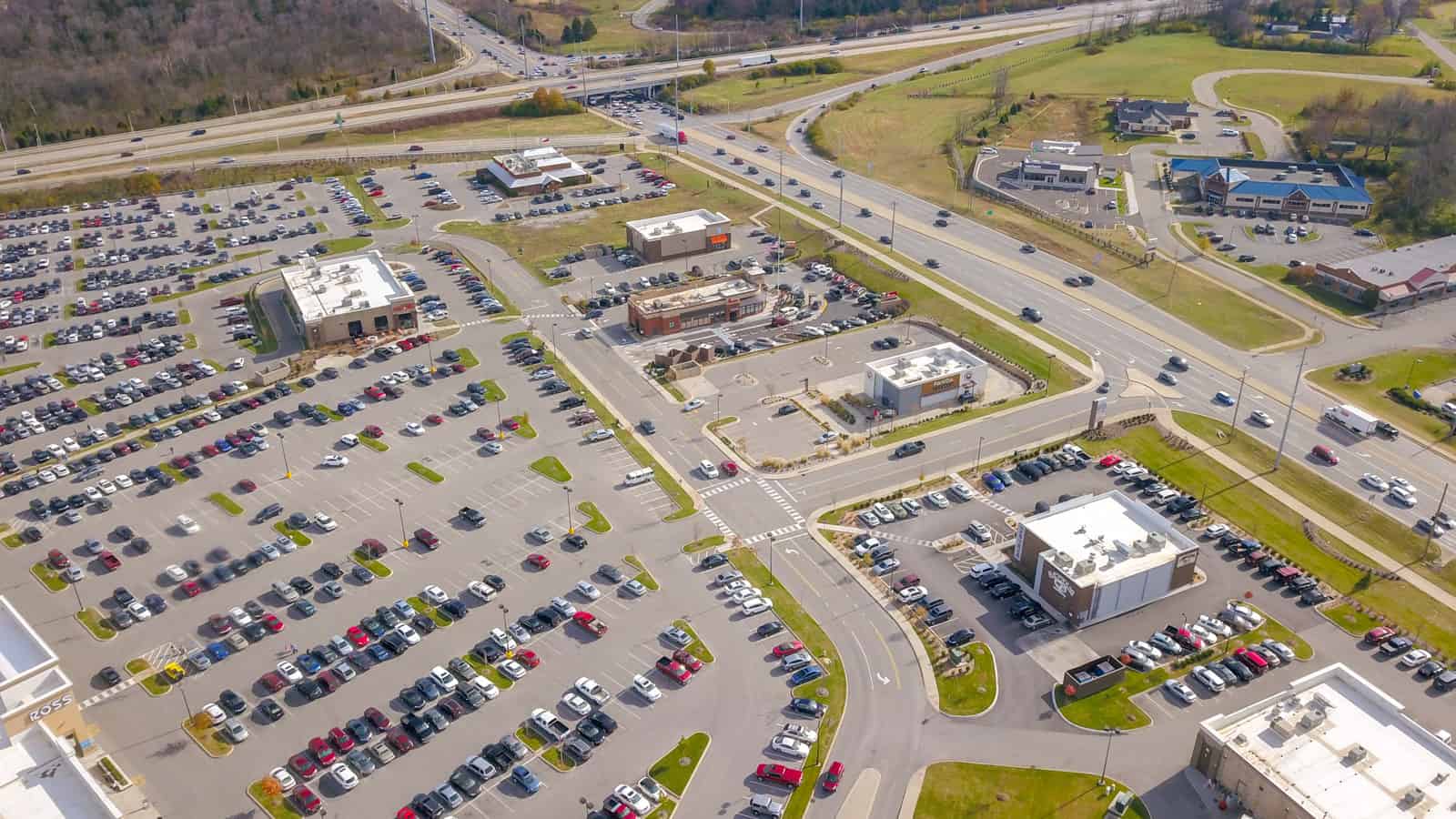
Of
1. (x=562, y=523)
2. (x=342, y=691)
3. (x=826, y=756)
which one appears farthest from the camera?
(x=562, y=523)

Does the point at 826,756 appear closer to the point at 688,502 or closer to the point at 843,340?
the point at 688,502

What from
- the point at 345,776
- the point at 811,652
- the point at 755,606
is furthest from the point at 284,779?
the point at 811,652

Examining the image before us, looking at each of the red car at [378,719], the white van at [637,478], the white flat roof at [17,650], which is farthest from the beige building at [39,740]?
the white van at [637,478]

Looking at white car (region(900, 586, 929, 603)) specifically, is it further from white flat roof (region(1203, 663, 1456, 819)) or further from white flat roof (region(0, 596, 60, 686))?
white flat roof (region(0, 596, 60, 686))

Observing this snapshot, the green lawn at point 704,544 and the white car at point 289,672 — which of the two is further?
the green lawn at point 704,544

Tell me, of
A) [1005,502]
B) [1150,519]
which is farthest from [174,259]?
[1150,519]

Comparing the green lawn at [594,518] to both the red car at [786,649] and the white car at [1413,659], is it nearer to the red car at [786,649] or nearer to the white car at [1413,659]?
the red car at [786,649]

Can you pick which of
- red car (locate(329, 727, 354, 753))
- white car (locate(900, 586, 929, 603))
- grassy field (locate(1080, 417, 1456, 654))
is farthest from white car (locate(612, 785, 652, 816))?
grassy field (locate(1080, 417, 1456, 654))
